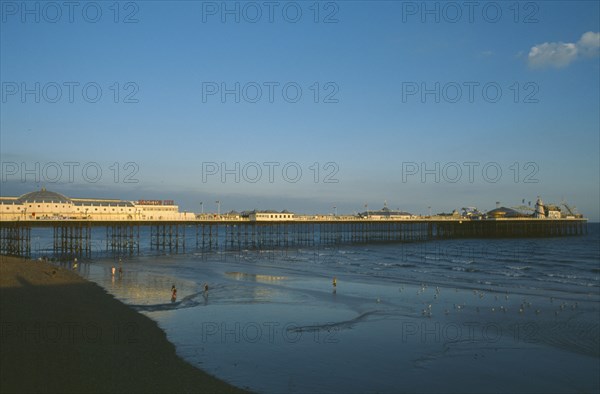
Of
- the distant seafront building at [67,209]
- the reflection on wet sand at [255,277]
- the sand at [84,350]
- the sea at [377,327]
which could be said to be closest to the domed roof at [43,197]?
the distant seafront building at [67,209]

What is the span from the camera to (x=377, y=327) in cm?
1916

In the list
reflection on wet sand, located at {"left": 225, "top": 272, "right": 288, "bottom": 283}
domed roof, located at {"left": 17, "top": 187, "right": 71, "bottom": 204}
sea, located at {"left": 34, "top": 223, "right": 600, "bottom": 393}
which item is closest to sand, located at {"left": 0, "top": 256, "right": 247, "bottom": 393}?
sea, located at {"left": 34, "top": 223, "right": 600, "bottom": 393}

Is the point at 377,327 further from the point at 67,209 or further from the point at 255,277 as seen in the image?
the point at 67,209

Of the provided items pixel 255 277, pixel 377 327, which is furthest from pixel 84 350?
pixel 255 277

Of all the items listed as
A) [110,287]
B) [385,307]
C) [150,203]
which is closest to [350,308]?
[385,307]

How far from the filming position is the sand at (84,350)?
1108 centimetres

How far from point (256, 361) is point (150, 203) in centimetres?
7241

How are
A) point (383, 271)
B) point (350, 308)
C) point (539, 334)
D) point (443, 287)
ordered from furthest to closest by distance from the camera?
point (383, 271)
point (443, 287)
point (350, 308)
point (539, 334)

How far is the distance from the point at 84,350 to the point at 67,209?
2155 inches

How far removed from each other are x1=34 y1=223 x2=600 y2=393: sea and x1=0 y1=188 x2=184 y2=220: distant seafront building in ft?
68.2

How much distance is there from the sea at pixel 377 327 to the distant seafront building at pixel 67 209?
20.8m

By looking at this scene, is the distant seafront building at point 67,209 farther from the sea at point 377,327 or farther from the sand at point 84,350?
the sand at point 84,350

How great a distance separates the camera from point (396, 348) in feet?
52.8

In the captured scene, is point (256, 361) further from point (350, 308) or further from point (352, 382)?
point (350, 308)
